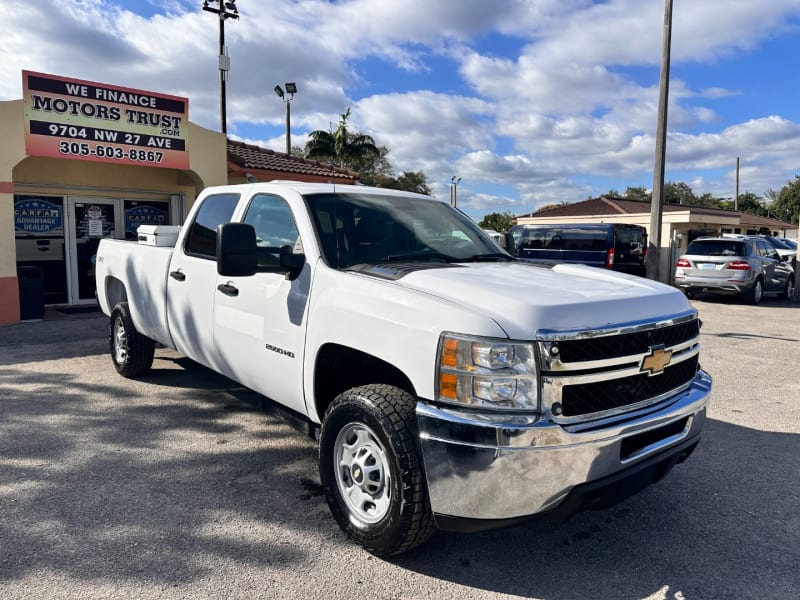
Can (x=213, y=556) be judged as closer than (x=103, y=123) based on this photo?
Yes

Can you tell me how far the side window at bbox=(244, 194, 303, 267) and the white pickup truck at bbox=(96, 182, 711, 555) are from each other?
0.01 meters

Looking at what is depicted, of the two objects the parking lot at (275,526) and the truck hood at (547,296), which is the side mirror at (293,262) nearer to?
the truck hood at (547,296)

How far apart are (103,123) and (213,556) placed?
9.54m

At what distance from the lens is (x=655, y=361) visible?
293 cm

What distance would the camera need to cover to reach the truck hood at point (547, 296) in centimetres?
262

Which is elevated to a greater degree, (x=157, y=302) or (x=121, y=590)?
(x=157, y=302)

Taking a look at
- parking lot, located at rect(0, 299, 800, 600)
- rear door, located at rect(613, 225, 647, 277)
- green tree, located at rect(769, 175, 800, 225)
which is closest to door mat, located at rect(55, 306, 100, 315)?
parking lot, located at rect(0, 299, 800, 600)

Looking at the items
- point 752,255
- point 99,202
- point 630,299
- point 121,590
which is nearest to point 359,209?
point 630,299

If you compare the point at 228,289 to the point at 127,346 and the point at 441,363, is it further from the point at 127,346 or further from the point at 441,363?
the point at 127,346

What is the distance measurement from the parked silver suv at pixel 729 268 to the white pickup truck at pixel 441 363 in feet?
40.6

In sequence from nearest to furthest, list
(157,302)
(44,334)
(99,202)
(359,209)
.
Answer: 1. (359,209)
2. (157,302)
3. (44,334)
4. (99,202)

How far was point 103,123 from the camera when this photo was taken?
10.4m

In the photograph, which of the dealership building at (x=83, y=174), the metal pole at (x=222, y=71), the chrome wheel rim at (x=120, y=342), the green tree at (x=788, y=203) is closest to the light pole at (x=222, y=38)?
the metal pole at (x=222, y=71)

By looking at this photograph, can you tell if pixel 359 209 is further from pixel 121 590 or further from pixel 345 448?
pixel 121 590
